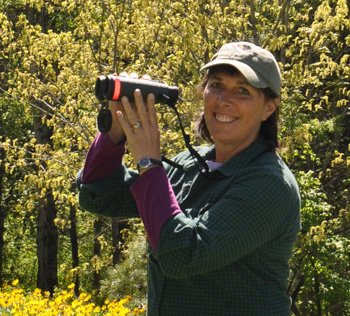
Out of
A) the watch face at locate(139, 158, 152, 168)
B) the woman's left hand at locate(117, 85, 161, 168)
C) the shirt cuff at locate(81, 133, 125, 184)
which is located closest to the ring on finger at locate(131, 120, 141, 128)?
the woman's left hand at locate(117, 85, 161, 168)

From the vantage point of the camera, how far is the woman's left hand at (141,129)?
2020mm

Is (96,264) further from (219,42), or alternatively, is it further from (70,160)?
(219,42)

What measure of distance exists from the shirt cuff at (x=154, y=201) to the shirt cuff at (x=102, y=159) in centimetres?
30

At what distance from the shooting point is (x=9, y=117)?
48.5 ft

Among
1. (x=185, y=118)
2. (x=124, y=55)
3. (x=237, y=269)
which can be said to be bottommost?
(x=237, y=269)

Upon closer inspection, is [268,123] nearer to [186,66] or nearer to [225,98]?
[225,98]

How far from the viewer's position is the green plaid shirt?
187 cm

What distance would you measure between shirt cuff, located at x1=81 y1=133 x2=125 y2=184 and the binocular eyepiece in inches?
6.0

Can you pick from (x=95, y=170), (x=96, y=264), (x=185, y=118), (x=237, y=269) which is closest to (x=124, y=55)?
(x=185, y=118)

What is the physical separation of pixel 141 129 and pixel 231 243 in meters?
0.42

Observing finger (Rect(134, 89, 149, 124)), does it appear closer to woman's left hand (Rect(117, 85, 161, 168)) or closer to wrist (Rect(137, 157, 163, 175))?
woman's left hand (Rect(117, 85, 161, 168))

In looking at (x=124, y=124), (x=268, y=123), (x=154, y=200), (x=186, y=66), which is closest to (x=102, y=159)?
(x=124, y=124)

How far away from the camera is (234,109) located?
6.91ft

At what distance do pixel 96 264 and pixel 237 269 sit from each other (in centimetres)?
530
